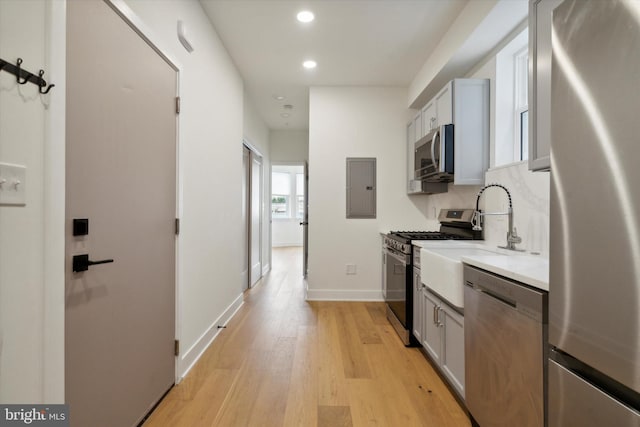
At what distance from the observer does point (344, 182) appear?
3.97m

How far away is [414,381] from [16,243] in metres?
2.22

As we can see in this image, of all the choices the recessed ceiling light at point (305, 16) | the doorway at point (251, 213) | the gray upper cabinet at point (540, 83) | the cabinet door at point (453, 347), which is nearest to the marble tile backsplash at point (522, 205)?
the gray upper cabinet at point (540, 83)

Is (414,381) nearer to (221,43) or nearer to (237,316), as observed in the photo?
(237,316)

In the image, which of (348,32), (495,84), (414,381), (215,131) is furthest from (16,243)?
(495,84)

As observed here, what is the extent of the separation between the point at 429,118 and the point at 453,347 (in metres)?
2.33

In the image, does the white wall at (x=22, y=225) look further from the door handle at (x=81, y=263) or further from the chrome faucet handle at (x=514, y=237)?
the chrome faucet handle at (x=514, y=237)

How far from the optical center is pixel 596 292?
2.58ft

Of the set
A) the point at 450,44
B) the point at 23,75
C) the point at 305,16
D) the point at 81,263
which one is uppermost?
Answer: the point at 305,16

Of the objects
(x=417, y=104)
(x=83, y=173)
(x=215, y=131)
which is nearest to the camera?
(x=83, y=173)

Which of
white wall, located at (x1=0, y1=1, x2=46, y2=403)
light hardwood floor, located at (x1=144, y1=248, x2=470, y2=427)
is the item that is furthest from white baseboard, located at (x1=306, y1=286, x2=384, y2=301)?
white wall, located at (x1=0, y1=1, x2=46, y2=403)

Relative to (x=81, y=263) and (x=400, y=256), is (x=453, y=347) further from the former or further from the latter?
(x=81, y=263)

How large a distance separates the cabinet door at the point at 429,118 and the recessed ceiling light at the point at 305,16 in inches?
57.0

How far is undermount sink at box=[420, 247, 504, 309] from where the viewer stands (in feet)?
5.35

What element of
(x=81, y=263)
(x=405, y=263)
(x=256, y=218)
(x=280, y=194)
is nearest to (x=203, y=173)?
(x=81, y=263)
